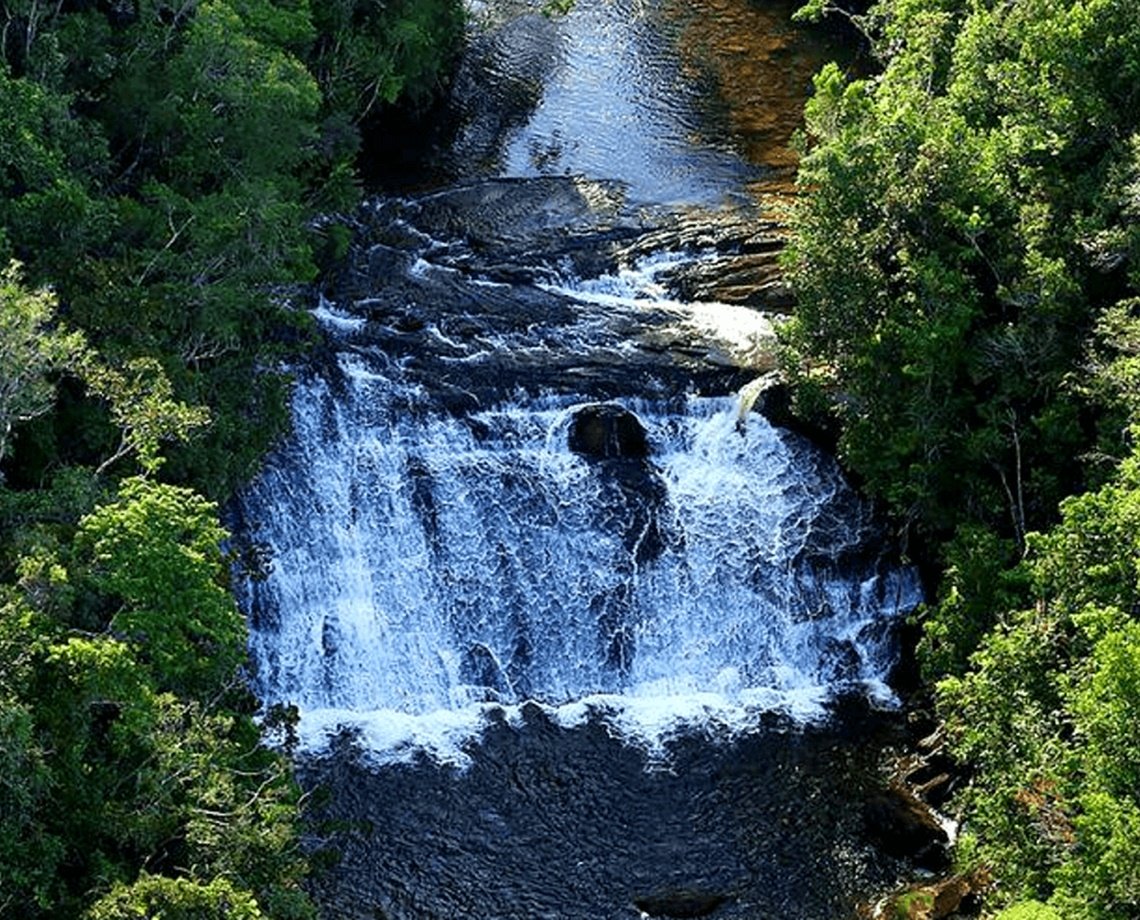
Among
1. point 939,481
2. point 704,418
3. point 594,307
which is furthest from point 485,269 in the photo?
point 939,481

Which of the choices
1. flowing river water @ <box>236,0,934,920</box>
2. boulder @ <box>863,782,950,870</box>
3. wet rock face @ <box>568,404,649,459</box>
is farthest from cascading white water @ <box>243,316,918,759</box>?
boulder @ <box>863,782,950,870</box>

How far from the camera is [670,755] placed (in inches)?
1180

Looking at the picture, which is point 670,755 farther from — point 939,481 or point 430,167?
point 430,167

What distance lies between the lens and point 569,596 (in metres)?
32.5

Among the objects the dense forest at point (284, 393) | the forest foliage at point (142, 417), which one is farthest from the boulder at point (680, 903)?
the forest foliage at point (142, 417)

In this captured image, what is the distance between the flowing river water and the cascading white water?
0.19 feet

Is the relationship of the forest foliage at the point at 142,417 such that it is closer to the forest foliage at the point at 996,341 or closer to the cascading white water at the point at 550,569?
the cascading white water at the point at 550,569

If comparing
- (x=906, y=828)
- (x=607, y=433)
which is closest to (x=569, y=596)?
(x=607, y=433)

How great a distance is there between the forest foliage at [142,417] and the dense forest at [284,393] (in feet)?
0.21

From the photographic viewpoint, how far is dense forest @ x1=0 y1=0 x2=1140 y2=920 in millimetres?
21547

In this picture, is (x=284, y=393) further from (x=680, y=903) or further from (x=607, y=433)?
(x=680, y=903)

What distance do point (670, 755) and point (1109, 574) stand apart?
29.6 feet

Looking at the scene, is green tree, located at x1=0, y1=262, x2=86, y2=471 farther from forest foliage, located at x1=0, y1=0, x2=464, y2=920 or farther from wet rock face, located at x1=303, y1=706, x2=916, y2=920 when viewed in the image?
wet rock face, located at x1=303, y1=706, x2=916, y2=920

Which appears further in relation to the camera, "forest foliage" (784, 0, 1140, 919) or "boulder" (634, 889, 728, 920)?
"boulder" (634, 889, 728, 920)
